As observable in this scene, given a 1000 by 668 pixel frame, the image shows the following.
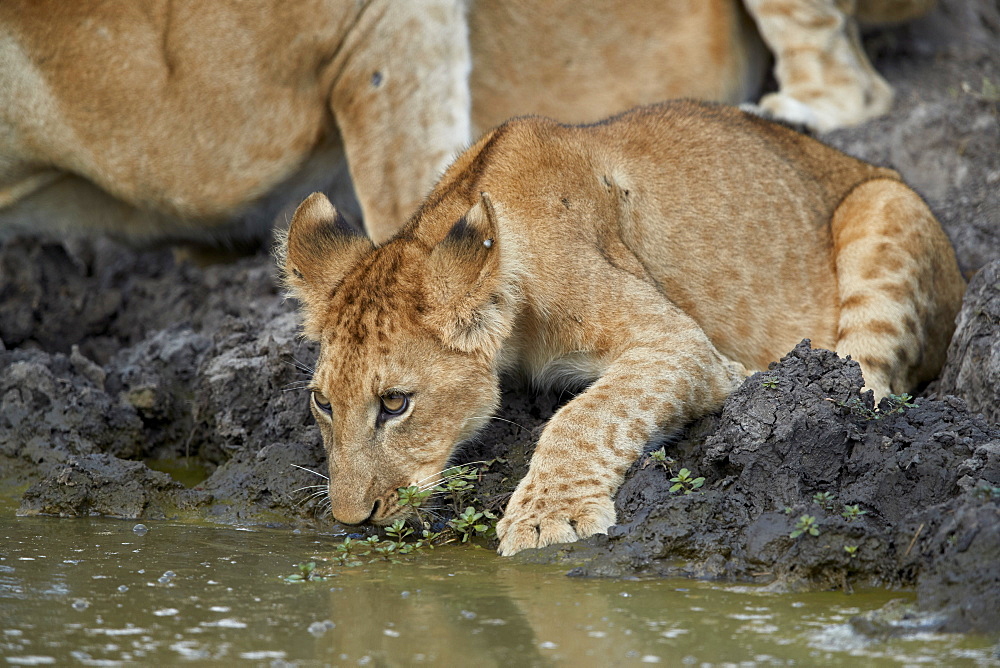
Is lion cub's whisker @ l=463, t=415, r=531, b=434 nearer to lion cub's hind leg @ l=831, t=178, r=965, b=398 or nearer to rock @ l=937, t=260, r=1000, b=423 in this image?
lion cub's hind leg @ l=831, t=178, r=965, b=398

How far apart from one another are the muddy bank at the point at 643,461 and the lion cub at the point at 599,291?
253 millimetres

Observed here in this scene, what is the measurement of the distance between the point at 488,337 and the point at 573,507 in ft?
2.41

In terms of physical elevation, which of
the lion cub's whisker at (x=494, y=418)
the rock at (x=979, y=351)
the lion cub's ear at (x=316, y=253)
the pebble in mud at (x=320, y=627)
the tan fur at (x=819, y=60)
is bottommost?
the pebble in mud at (x=320, y=627)

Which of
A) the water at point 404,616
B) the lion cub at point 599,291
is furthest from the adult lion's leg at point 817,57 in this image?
the water at point 404,616

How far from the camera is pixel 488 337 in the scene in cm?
473

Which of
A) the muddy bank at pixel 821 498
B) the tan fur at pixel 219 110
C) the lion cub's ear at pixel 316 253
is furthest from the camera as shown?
the tan fur at pixel 219 110

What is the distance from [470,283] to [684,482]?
104cm

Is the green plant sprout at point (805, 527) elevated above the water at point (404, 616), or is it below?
above

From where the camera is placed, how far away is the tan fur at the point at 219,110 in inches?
261

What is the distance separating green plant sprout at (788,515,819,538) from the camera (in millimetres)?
3934

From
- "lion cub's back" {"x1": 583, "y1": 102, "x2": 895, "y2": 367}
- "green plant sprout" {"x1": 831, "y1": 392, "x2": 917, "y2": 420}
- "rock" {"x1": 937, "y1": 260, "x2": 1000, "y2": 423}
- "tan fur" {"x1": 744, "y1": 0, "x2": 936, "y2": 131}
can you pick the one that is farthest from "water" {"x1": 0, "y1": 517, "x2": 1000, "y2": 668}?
"tan fur" {"x1": 744, "y1": 0, "x2": 936, "y2": 131}

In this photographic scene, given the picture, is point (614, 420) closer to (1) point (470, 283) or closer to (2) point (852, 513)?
(1) point (470, 283)

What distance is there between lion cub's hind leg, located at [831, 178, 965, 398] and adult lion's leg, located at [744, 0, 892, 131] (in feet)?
7.82

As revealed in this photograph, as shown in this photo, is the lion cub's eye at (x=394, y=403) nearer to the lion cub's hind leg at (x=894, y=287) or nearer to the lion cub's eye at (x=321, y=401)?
the lion cub's eye at (x=321, y=401)
